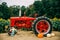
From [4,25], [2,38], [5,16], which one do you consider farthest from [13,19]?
[5,16]

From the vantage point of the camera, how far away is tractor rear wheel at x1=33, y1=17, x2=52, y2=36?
9.02m

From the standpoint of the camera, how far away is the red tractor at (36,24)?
355 inches

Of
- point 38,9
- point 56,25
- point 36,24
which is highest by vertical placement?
point 38,9

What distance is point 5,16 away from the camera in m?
13.7

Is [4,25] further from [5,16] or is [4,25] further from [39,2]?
[39,2]

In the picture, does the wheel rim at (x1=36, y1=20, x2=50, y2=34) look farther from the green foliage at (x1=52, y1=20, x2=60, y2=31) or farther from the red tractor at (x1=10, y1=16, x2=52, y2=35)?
the green foliage at (x1=52, y1=20, x2=60, y2=31)

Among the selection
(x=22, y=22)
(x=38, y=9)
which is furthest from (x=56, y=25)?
(x=38, y=9)

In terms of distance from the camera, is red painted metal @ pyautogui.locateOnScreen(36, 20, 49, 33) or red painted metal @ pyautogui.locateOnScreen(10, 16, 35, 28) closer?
red painted metal @ pyautogui.locateOnScreen(36, 20, 49, 33)

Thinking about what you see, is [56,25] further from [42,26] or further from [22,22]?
[22,22]

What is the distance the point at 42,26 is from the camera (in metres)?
9.16

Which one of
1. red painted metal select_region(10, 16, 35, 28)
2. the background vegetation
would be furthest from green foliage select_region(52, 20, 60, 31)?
red painted metal select_region(10, 16, 35, 28)

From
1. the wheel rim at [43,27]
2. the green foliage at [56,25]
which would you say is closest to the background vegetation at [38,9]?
the green foliage at [56,25]

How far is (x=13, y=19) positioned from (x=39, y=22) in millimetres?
1281

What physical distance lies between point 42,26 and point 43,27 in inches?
2.9
